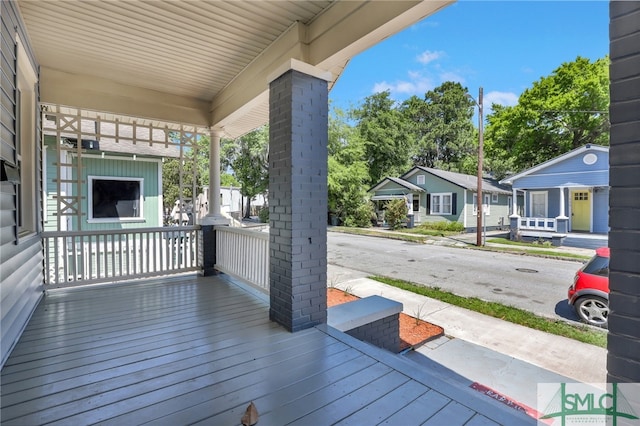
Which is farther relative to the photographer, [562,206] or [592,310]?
[562,206]

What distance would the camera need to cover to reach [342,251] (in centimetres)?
1062

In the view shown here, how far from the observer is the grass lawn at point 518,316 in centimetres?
384

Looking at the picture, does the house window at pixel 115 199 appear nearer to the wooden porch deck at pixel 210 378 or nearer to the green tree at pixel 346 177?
the wooden porch deck at pixel 210 378

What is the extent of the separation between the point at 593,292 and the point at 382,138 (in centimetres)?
2330

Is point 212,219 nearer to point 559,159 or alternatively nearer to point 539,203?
point 559,159

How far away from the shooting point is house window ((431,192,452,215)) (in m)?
17.5

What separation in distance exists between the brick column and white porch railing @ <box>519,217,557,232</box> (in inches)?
519

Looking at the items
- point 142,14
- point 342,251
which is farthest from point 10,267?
point 342,251

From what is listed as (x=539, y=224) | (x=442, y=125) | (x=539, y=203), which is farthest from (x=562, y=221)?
(x=442, y=125)

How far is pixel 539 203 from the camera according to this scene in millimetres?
12984

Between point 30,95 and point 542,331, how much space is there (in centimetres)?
671

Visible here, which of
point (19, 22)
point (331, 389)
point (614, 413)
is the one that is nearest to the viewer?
point (614, 413)

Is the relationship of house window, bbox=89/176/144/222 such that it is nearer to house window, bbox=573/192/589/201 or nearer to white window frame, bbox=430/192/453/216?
house window, bbox=573/192/589/201

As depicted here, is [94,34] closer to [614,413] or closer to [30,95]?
[30,95]
